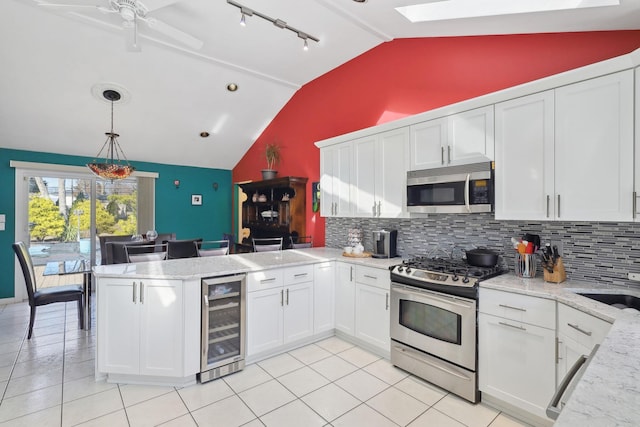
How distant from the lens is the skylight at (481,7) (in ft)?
6.66

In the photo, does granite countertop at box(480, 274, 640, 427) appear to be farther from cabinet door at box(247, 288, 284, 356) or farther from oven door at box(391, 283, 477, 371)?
cabinet door at box(247, 288, 284, 356)

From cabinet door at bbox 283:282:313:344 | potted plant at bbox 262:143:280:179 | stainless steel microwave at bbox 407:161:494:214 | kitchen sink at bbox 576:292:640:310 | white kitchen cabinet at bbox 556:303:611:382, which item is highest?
potted plant at bbox 262:143:280:179

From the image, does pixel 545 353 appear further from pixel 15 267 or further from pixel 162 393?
pixel 15 267

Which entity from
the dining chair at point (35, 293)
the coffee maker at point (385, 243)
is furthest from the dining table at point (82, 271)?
the coffee maker at point (385, 243)

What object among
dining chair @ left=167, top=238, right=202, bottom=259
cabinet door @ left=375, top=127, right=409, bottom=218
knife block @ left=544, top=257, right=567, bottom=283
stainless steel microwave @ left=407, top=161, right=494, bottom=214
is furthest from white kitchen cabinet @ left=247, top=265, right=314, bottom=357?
knife block @ left=544, top=257, right=567, bottom=283

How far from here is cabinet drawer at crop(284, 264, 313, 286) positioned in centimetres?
308

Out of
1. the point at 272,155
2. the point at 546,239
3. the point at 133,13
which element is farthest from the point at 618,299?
the point at 272,155

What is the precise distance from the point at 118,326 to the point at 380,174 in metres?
2.80

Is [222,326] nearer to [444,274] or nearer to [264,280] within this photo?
[264,280]

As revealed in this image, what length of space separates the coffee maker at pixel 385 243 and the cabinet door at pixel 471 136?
104 cm

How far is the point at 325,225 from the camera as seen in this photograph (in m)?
4.46

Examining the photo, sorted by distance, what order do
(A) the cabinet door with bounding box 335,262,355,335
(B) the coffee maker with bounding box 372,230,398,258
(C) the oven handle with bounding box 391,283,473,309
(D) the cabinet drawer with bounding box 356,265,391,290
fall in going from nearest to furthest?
1. (C) the oven handle with bounding box 391,283,473,309
2. (D) the cabinet drawer with bounding box 356,265,391,290
3. (A) the cabinet door with bounding box 335,262,355,335
4. (B) the coffee maker with bounding box 372,230,398,258

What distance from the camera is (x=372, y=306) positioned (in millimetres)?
3070

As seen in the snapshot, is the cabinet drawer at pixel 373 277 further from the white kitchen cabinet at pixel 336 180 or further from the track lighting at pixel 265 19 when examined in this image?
the track lighting at pixel 265 19
